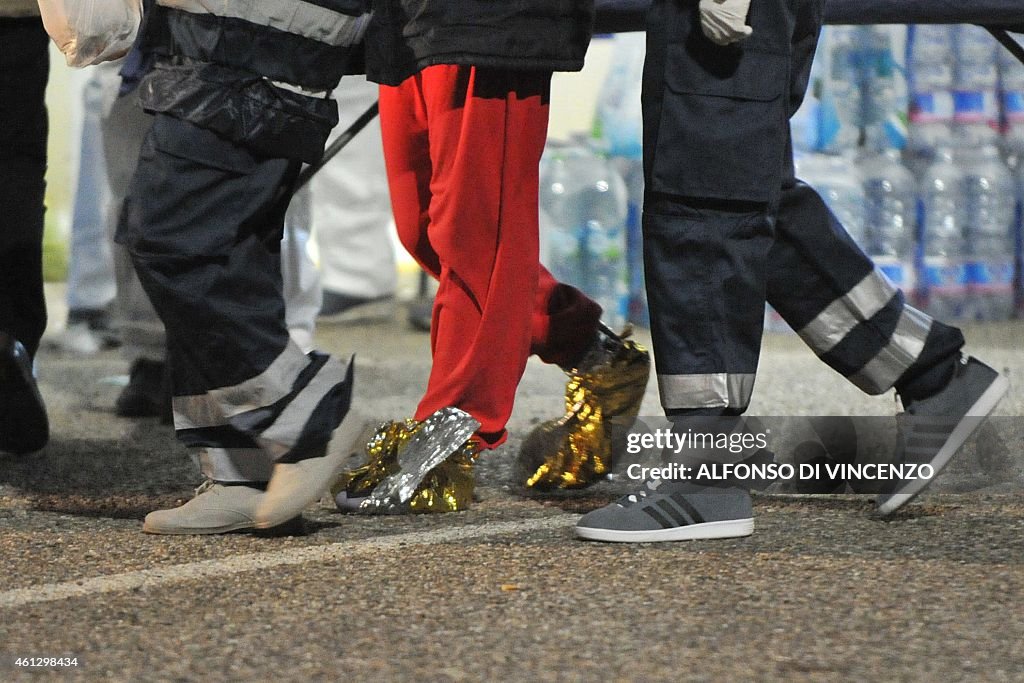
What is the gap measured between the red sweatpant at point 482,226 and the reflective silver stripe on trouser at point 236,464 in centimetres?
36

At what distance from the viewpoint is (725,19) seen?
6.97ft

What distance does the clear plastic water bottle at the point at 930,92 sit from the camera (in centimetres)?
574

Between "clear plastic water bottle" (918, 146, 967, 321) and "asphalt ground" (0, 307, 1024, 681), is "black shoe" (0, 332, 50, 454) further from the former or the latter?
"clear plastic water bottle" (918, 146, 967, 321)

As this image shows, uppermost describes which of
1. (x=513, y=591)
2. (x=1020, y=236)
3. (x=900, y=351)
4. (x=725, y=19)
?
(x=1020, y=236)

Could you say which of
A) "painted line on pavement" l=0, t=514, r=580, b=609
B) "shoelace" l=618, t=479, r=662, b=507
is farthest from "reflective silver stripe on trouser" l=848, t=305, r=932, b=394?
"painted line on pavement" l=0, t=514, r=580, b=609

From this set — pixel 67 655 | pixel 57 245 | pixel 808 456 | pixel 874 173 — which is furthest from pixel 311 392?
pixel 57 245

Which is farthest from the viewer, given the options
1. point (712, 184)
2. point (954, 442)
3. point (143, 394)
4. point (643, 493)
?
point (143, 394)

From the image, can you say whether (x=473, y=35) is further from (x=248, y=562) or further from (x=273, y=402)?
(x=248, y=562)

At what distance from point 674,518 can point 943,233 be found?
3800 millimetres

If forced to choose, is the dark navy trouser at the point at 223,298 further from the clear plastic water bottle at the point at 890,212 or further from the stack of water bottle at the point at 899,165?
the clear plastic water bottle at the point at 890,212

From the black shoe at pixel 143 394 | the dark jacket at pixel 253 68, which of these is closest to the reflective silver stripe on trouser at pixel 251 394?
the dark jacket at pixel 253 68

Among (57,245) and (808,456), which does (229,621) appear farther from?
(57,245)

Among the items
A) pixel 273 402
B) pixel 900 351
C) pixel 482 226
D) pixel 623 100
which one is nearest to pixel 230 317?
pixel 273 402

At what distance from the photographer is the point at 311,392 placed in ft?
7.31
